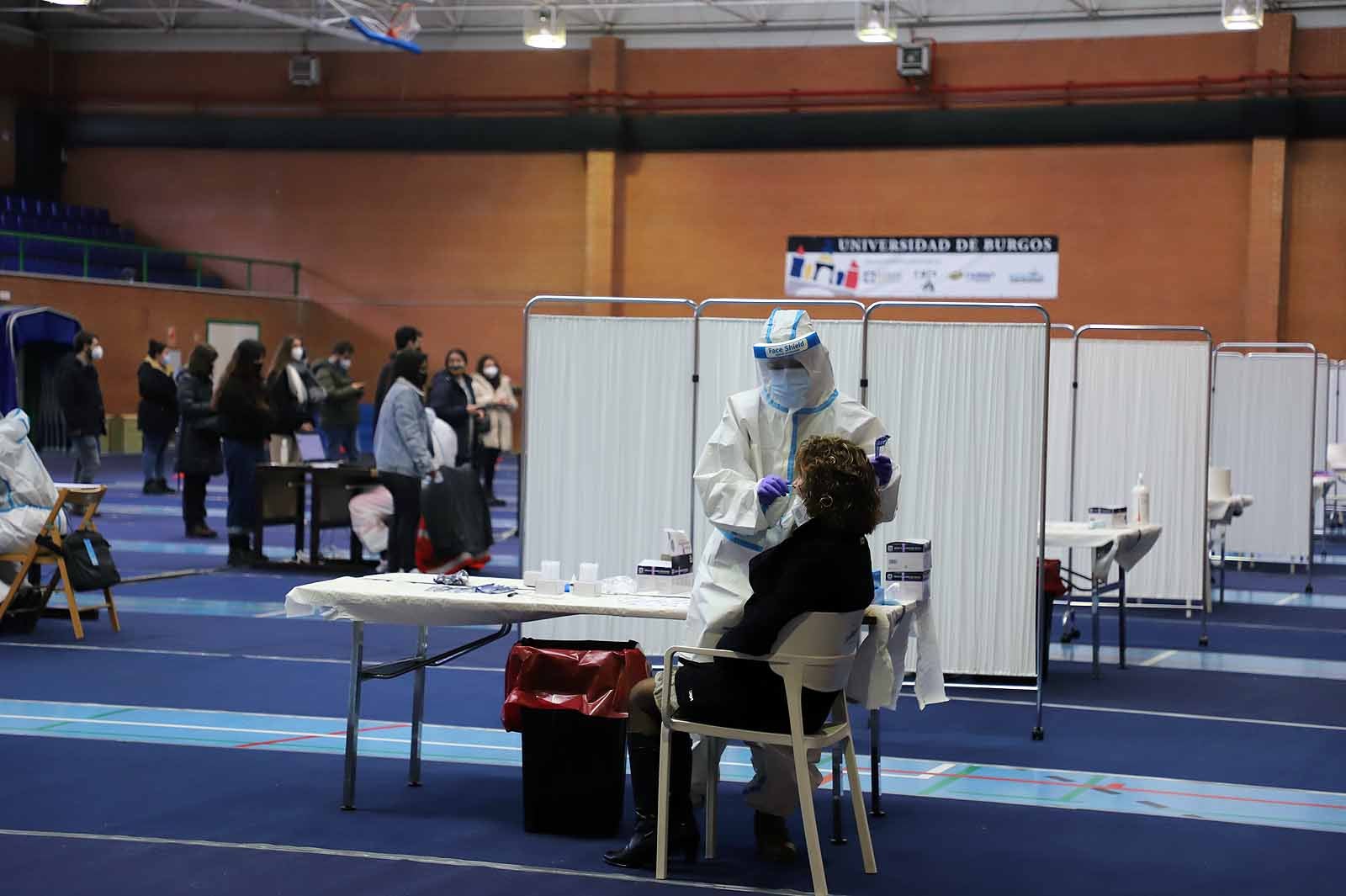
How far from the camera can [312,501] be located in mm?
10891

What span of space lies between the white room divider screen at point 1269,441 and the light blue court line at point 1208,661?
3.61m

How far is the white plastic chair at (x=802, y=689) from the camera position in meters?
4.17

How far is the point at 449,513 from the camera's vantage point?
31.1 ft

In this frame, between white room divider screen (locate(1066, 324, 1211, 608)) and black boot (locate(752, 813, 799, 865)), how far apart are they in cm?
513

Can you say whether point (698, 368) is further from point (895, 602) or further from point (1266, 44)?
point (1266, 44)

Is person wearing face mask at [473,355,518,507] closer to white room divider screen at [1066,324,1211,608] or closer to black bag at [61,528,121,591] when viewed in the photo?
black bag at [61,528,121,591]

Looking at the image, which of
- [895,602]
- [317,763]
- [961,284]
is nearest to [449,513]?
[317,763]

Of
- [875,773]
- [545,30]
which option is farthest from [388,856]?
[545,30]

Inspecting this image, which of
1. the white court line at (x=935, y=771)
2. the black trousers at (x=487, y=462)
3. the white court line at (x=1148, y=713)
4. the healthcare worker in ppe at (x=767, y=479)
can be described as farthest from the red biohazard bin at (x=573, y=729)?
the black trousers at (x=487, y=462)

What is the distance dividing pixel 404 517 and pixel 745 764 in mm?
4590

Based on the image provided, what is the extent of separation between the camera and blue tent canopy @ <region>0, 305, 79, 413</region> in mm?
19188

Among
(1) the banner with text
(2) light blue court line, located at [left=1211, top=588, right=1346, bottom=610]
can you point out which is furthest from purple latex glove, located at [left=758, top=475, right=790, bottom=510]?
(1) the banner with text

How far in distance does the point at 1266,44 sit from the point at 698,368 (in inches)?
597

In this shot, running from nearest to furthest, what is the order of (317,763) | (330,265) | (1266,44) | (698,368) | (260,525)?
(317,763) < (698,368) < (260,525) < (1266,44) < (330,265)
